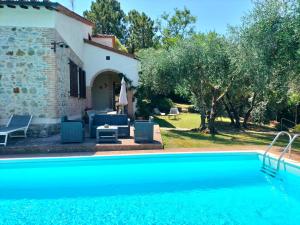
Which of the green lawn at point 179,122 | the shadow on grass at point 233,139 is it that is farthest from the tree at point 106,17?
the shadow on grass at point 233,139

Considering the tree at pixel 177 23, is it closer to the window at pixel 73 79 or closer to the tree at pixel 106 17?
the tree at pixel 106 17

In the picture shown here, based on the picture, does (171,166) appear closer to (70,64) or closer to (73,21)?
(70,64)

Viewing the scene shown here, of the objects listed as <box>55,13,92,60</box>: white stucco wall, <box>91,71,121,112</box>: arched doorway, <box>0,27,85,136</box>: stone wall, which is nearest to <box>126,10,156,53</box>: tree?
<box>91,71,121,112</box>: arched doorway

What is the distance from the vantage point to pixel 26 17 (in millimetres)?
12352

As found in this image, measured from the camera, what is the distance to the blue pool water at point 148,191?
578cm

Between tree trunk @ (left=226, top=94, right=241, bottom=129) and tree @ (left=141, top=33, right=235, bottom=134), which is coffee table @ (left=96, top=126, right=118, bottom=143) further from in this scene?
tree trunk @ (left=226, top=94, right=241, bottom=129)

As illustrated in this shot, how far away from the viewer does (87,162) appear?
30.5 feet

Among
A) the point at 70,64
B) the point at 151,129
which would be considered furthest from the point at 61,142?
the point at 70,64

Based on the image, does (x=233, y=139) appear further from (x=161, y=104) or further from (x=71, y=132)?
(x=161, y=104)

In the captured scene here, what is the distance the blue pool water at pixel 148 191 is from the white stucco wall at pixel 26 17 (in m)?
6.18

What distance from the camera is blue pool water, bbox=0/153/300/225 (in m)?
5.78

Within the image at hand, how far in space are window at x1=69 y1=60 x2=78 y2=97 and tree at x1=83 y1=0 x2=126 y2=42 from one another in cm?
3412

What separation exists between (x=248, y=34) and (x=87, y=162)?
292 inches

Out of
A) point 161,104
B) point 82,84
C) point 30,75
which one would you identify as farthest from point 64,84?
point 161,104
